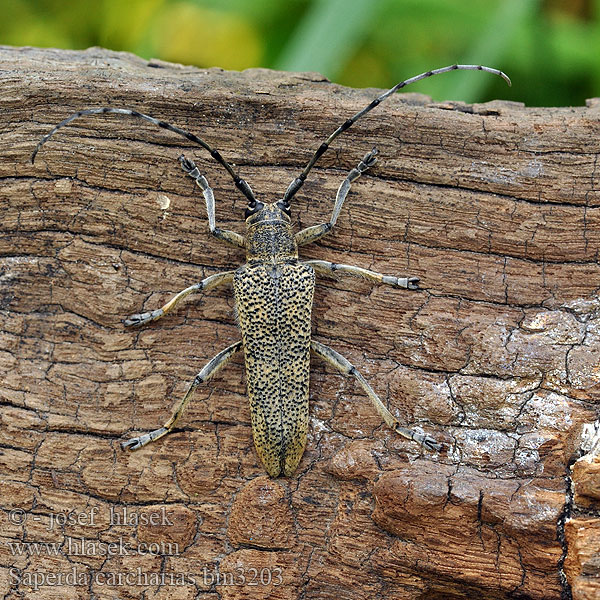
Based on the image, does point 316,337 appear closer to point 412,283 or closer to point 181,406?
point 412,283

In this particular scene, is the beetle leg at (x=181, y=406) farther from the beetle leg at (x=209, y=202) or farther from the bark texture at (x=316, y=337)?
the beetle leg at (x=209, y=202)

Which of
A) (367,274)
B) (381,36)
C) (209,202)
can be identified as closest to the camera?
(367,274)

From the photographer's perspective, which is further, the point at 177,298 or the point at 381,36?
the point at 381,36

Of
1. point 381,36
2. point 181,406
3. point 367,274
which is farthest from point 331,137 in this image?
point 381,36

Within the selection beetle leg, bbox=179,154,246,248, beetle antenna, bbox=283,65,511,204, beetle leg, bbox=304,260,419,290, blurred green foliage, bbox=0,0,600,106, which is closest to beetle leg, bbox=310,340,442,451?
beetle leg, bbox=304,260,419,290

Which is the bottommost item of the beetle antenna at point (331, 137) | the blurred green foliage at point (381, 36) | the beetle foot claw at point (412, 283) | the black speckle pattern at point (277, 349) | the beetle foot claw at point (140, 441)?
the beetle foot claw at point (140, 441)

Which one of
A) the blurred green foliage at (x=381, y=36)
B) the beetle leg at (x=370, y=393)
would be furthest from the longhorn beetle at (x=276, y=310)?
the blurred green foliage at (x=381, y=36)

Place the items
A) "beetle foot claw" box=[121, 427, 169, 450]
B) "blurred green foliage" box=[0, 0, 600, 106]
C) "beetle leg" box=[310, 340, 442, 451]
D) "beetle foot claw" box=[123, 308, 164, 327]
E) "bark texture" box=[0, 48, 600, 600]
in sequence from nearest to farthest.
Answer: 1. "bark texture" box=[0, 48, 600, 600]
2. "beetle leg" box=[310, 340, 442, 451]
3. "beetle foot claw" box=[121, 427, 169, 450]
4. "beetle foot claw" box=[123, 308, 164, 327]
5. "blurred green foliage" box=[0, 0, 600, 106]

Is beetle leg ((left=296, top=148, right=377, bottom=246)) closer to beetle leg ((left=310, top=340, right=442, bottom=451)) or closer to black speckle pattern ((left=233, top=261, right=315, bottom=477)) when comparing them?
black speckle pattern ((left=233, top=261, right=315, bottom=477))
